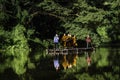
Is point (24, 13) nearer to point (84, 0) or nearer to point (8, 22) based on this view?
point (8, 22)

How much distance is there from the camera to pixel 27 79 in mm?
15930

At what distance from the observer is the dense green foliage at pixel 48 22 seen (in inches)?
1332

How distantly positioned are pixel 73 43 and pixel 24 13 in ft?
18.6

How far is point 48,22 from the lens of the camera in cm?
3944

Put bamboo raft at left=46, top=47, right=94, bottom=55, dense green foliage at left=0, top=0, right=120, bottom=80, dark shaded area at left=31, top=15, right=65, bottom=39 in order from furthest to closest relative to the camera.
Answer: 1. dark shaded area at left=31, top=15, right=65, bottom=39
2. dense green foliage at left=0, top=0, right=120, bottom=80
3. bamboo raft at left=46, top=47, right=94, bottom=55

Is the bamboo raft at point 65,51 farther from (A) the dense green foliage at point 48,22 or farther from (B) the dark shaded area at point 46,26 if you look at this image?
(B) the dark shaded area at point 46,26

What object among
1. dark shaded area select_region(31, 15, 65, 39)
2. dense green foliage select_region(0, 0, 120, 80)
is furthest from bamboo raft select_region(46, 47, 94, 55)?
dark shaded area select_region(31, 15, 65, 39)

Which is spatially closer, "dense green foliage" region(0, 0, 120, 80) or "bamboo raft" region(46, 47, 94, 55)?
"bamboo raft" region(46, 47, 94, 55)

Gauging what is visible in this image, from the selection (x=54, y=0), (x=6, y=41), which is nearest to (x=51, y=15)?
(x=54, y=0)

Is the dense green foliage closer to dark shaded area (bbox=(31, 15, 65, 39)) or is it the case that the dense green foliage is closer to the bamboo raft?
dark shaded area (bbox=(31, 15, 65, 39))

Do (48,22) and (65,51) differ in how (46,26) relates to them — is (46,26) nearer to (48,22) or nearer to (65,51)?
(48,22)

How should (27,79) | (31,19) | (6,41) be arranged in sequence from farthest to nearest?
(31,19) < (6,41) < (27,79)

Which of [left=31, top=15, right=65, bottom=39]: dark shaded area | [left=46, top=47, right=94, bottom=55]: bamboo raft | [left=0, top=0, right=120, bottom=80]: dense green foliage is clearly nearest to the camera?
[left=46, top=47, right=94, bottom=55]: bamboo raft

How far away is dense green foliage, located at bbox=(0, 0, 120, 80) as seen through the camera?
33.8 m
